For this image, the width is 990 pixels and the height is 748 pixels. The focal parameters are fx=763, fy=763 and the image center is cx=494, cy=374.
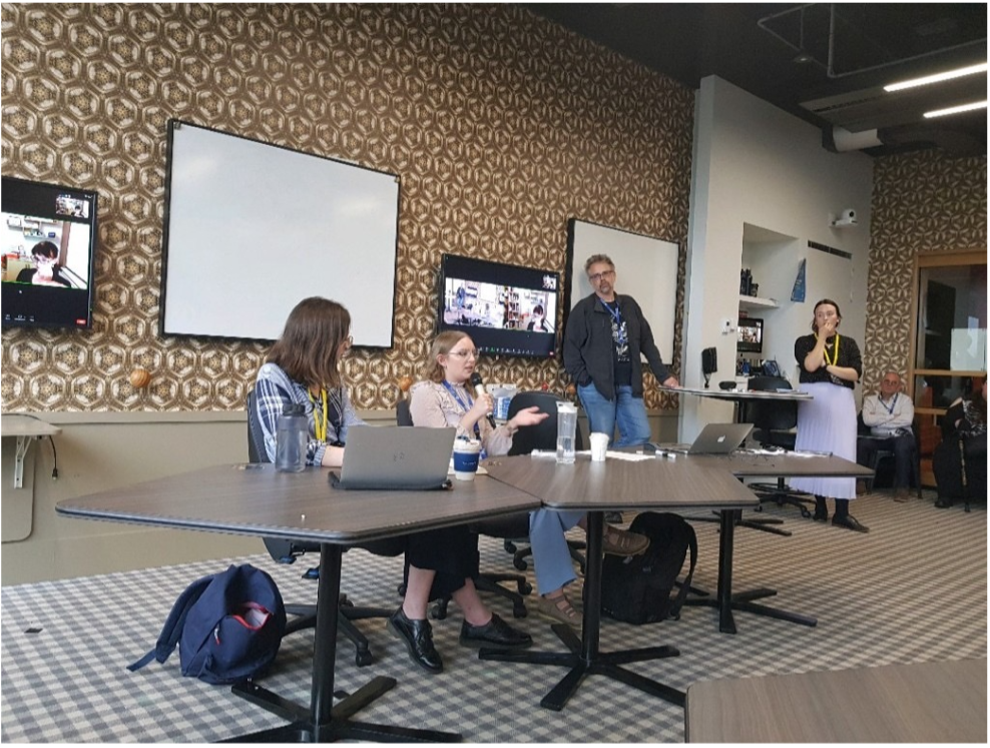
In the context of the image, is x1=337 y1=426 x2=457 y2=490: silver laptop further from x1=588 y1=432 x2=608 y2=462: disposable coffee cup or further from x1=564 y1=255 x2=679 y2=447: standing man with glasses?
x1=564 y1=255 x2=679 y2=447: standing man with glasses

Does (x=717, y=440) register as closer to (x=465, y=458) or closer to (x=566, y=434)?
(x=566, y=434)

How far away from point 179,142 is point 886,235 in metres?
6.43

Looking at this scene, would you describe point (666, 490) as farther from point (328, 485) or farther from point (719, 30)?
point (719, 30)

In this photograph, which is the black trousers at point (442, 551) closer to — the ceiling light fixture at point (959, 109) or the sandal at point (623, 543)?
the sandal at point (623, 543)

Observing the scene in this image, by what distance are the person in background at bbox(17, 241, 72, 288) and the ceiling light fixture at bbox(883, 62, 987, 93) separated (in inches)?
189

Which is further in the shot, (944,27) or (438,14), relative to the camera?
(944,27)

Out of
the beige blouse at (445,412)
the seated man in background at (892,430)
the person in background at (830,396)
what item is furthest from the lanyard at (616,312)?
the seated man in background at (892,430)

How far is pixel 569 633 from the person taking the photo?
2537mm

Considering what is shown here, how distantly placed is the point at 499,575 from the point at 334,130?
2.25 metres

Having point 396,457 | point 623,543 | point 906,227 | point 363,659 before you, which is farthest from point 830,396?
point 396,457

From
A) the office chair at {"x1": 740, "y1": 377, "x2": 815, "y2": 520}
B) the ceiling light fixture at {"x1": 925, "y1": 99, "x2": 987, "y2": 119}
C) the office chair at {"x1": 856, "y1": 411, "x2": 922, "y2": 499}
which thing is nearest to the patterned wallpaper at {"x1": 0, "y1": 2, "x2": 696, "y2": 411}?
the office chair at {"x1": 740, "y1": 377, "x2": 815, "y2": 520}

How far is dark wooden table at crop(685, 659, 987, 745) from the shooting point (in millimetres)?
500

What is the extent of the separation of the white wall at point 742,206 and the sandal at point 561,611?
→ 3209mm

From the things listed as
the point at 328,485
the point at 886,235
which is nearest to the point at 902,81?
the point at 886,235
